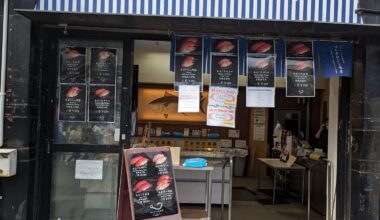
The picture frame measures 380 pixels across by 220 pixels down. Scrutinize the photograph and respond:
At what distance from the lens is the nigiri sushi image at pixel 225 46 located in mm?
5434

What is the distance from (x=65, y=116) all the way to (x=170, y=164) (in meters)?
1.62

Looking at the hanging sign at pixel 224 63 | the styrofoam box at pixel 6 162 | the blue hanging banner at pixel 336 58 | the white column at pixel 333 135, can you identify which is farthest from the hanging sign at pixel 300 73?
the styrofoam box at pixel 6 162

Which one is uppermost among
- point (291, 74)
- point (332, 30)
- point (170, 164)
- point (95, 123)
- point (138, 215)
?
point (332, 30)

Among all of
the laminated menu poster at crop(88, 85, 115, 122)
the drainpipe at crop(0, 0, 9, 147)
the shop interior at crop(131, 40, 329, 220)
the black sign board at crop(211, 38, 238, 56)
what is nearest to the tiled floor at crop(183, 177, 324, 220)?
the shop interior at crop(131, 40, 329, 220)

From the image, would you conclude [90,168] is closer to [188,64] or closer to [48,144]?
[48,144]

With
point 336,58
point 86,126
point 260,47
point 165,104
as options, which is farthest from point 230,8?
point 165,104

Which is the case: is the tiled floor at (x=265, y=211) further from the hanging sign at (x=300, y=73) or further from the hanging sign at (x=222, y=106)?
the hanging sign at (x=300, y=73)

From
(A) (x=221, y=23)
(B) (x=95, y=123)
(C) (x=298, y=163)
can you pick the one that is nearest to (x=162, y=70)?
(C) (x=298, y=163)

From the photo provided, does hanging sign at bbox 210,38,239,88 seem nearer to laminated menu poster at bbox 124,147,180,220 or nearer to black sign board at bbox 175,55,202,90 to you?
black sign board at bbox 175,55,202,90

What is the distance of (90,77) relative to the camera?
221 inches

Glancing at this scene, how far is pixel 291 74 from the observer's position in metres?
5.41

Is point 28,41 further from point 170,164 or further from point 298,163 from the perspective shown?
point 298,163

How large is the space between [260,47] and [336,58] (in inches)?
37.8

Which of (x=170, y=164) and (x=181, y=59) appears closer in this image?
(x=170, y=164)
